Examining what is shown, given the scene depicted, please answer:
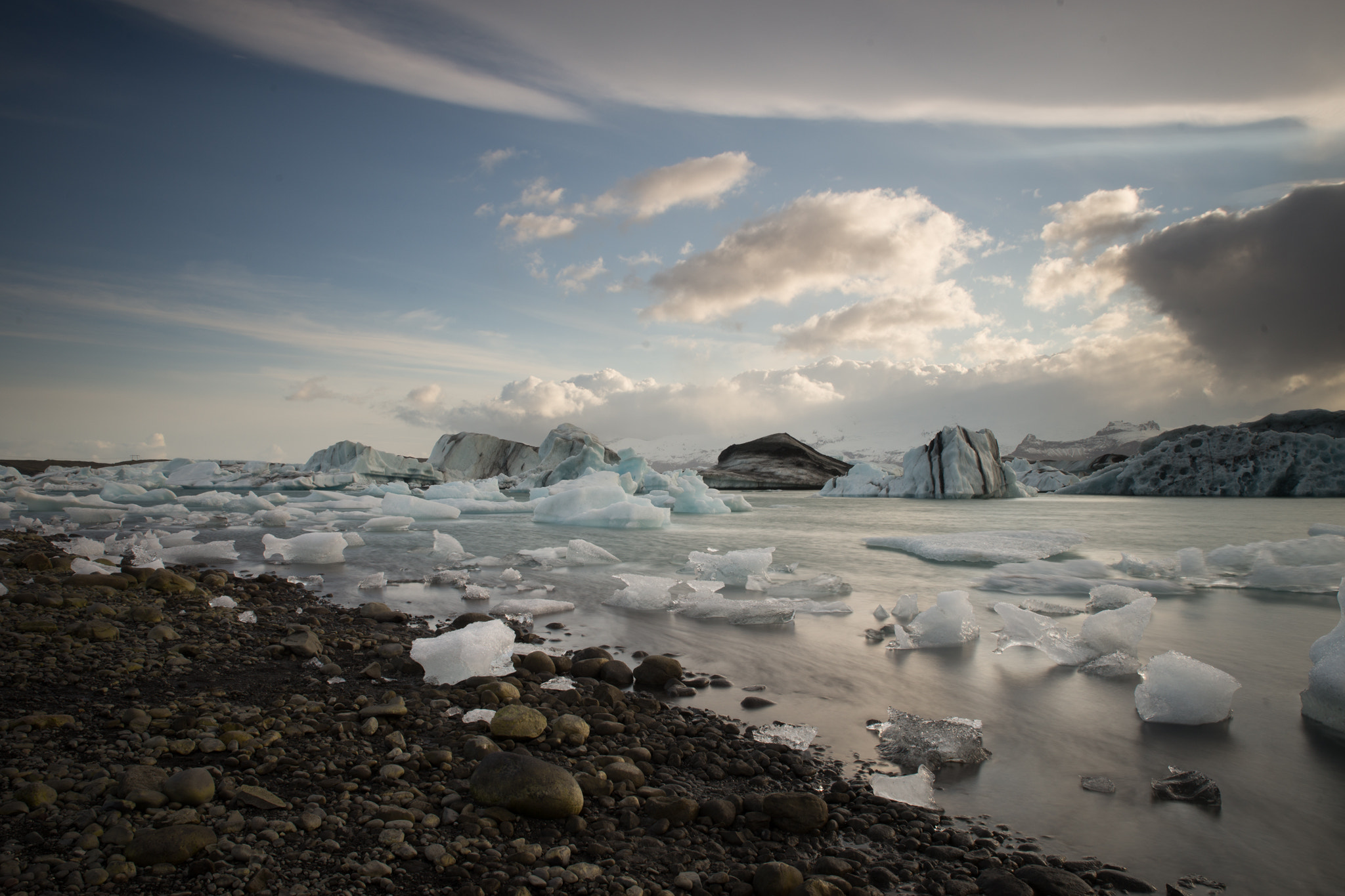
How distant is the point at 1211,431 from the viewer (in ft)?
107

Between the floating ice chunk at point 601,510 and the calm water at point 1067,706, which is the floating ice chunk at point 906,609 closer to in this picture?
the calm water at point 1067,706

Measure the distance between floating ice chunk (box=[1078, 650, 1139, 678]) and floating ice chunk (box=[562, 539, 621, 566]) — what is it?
596 centimetres

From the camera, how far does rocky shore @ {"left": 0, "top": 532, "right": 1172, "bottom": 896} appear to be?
1.65m

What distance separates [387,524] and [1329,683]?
530 inches

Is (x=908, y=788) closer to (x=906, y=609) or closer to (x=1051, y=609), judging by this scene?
(x=906, y=609)

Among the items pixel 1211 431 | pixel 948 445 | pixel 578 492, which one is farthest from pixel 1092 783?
pixel 1211 431

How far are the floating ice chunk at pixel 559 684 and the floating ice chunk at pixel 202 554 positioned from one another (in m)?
6.57

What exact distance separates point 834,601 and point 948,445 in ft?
87.0

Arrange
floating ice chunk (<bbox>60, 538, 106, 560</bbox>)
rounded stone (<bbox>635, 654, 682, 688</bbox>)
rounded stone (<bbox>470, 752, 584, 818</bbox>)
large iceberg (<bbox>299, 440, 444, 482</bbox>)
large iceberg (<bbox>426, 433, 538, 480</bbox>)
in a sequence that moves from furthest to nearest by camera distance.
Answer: large iceberg (<bbox>426, 433, 538, 480</bbox>) → large iceberg (<bbox>299, 440, 444, 482</bbox>) → floating ice chunk (<bbox>60, 538, 106, 560</bbox>) → rounded stone (<bbox>635, 654, 682, 688</bbox>) → rounded stone (<bbox>470, 752, 584, 818</bbox>)

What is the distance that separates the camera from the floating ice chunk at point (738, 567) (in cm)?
712

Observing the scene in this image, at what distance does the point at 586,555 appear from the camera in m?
8.84

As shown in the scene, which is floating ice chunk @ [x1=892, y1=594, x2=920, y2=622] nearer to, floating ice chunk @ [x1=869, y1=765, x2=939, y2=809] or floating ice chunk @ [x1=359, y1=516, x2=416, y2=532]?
floating ice chunk @ [x1=869, y1=765, x2=939, y2=809]

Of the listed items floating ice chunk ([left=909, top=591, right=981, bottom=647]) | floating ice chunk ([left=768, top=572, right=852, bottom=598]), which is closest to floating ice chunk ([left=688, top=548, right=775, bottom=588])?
floating ice chunk ([left=768, top=572, right=852, bottom=598])

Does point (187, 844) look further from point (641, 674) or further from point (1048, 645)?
point (1048, 645)
